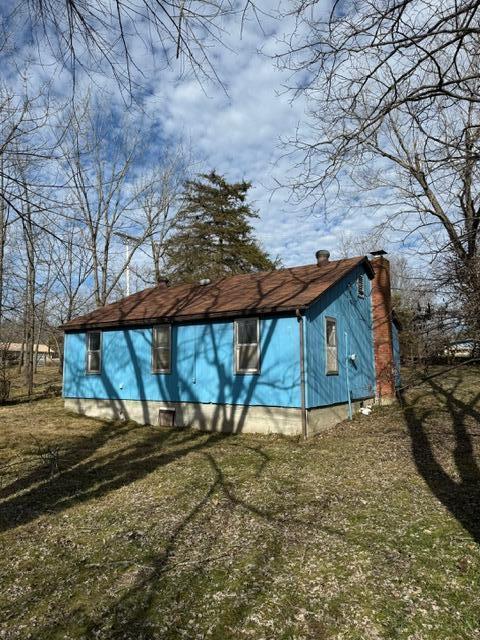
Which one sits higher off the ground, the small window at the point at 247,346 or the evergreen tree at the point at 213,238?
the evergreen tree at the point at 213,238

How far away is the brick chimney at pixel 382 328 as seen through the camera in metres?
15.9

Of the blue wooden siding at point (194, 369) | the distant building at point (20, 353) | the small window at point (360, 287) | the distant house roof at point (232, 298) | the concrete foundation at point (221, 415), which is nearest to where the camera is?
the concrete foundation at point (221, 415)

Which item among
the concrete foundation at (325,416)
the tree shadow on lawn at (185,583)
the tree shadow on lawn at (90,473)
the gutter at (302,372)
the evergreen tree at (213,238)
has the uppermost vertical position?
the evergreen tree at (213,238)

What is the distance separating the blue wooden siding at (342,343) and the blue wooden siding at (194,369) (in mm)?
535

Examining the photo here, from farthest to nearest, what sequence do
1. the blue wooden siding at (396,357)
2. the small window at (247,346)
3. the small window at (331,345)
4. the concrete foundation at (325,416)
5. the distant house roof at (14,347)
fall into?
the distant house roof at (14,347) → the blue wooden siding at (396,357) → the small window at (331,345) → the small window at (247,346) → the concrete foundation at (325,416)

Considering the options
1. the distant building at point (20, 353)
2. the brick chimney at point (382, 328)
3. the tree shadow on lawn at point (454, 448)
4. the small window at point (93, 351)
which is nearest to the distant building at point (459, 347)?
the tree shadow on lawn at point (454, 448)

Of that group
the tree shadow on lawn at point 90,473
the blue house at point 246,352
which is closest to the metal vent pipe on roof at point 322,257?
the blue house at point 246,352

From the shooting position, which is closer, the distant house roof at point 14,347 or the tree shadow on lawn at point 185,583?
the tree shadow on lawn at point 185,583

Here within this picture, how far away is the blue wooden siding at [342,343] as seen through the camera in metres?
11.8

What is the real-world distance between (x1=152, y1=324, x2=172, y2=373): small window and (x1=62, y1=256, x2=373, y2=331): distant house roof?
1.47ft

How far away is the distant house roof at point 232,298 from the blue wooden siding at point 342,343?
0.46m

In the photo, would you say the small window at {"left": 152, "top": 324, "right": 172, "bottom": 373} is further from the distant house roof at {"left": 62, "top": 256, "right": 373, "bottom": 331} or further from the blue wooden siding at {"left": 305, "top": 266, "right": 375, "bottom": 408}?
the blue wooden siding at {"left": 305, "top": 266, "right": 375, "bottom": 408}

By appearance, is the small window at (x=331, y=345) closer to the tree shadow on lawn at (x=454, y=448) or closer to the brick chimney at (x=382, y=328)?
the tree shadow on lawn at (x=454, y=448)

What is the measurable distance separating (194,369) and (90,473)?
5110 mm
